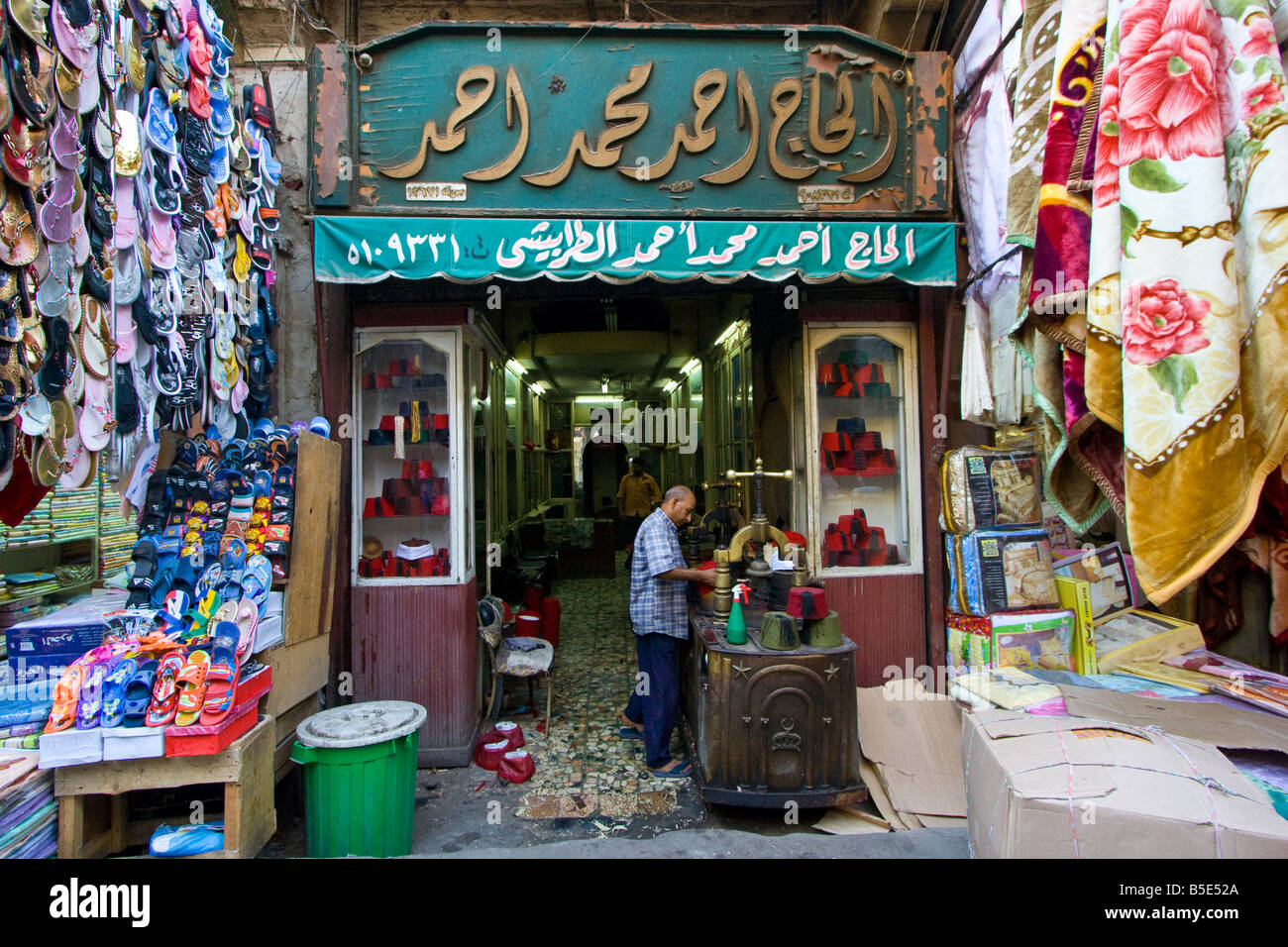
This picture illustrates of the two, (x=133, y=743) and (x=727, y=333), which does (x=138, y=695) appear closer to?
(x=133, y=743)

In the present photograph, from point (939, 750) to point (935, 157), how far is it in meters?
3.77

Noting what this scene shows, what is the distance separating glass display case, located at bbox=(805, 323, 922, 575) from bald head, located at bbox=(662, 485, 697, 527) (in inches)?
38.5

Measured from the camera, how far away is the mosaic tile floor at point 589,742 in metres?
3.96

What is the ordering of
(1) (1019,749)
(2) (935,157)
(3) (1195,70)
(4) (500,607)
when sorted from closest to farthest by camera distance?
1. (3) (1195,70)
2. (1) (1019,749)
3. (2) (935,157)
4. (4) (500,607)

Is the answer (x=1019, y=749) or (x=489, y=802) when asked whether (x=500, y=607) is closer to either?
(x=489, y=802)

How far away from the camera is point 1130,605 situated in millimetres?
3859

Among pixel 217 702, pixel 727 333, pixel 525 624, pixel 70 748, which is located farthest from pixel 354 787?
pixel 727 333

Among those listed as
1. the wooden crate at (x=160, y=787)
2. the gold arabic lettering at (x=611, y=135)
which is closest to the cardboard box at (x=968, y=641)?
the gold arabic lettering at (x=611, y=135)

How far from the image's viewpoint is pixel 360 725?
3.31 m

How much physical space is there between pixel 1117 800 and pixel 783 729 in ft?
6.13

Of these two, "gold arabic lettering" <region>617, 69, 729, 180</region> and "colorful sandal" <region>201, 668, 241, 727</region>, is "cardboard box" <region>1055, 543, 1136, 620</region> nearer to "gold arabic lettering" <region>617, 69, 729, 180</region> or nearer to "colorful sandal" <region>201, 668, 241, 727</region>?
"gold arabic lettering" <region>617, 69, 729, 180</region>

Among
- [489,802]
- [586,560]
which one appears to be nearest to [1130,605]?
[489,802]
